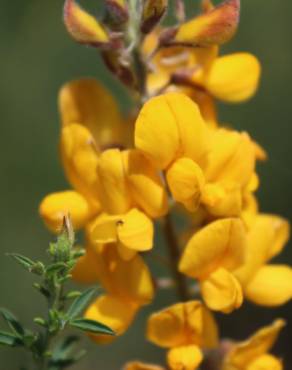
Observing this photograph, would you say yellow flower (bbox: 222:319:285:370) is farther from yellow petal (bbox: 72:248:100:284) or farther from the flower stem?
yellow petal (bbox: 72:248:100:284)

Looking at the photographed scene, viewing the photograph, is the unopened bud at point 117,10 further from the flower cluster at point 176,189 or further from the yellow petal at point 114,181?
the yellow petal at point 114,181

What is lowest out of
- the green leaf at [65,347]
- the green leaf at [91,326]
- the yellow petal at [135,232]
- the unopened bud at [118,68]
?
the green leaf at [65,347]

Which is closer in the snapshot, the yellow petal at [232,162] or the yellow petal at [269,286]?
the yellow petal at [232,162]

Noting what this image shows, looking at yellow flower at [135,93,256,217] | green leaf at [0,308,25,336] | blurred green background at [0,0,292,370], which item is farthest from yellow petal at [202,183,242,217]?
blurred green background at [0,0,292,370]

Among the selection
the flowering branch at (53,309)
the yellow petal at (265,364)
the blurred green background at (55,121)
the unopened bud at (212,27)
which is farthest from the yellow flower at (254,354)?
the blurred green background at (55,121)

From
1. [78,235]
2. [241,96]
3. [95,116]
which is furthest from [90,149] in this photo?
[78,235]

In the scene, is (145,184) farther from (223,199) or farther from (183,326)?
(183,326)

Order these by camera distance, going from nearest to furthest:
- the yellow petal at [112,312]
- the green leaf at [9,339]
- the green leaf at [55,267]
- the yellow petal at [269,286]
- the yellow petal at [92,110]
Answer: the green leaf at [55,267], the green leaf at [9,339], the yellow petal at [112,312], the yellow petal at [269,286], the yellow petal at [92,110]

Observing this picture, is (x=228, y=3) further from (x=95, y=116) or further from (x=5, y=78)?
(x=5, y=78)
